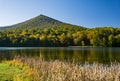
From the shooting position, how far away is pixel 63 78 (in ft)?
37.8

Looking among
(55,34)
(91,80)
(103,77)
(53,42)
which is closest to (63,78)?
(91,80)

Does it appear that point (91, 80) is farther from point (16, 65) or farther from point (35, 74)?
point (16, 65)

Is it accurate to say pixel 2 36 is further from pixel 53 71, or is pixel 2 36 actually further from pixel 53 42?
pixel 53 71

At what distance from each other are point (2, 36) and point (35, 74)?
155 meters

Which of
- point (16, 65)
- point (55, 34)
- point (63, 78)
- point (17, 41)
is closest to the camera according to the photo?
point (63, 78)

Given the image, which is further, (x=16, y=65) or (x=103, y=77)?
(x=16, y=65)

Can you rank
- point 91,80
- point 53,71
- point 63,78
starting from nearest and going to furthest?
point 63,78, point 91,80, point 53,71

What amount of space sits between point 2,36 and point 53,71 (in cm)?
15676

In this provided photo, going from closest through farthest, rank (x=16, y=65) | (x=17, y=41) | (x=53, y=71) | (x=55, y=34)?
(x=53, y=71) < (x=16, y=65) < (x=17, y=41) < (x=55, y=34)

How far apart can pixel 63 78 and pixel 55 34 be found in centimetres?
17487

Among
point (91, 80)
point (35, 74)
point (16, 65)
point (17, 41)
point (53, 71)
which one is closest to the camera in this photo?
point (91, 80)

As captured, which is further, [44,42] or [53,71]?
[44,42]

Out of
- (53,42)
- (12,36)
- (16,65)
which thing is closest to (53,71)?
(16,65)

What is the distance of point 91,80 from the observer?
41.0 feet
